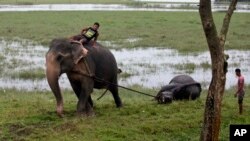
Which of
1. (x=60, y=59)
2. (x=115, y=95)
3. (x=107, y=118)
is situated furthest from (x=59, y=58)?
(x=115, y=95)

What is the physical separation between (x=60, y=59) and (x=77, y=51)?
1.39 ft

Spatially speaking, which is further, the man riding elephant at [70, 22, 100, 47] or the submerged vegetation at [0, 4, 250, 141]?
the man riding elephant at [70, 22, 100, 47]

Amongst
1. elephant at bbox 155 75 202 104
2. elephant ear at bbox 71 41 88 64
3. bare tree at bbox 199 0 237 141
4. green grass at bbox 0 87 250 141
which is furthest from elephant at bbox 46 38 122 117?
bare tree at bbox 199 0 237 141

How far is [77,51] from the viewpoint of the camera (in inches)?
390

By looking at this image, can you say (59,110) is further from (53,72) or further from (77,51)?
(77,51)

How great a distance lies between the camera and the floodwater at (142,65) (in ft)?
58.8

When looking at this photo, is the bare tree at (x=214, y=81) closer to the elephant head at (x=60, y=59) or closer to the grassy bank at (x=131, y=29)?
the elephant head at (x=60, y=59)

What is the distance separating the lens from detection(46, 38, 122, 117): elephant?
956 centimetres

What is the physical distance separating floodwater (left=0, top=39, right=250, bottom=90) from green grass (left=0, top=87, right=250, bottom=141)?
569 cm

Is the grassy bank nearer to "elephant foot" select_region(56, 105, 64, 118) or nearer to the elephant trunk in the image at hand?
"elephant foot" select_region(56, 105, 64, 118)

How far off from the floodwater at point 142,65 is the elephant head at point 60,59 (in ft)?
23.1

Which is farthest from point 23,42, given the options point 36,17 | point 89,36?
point 89,36

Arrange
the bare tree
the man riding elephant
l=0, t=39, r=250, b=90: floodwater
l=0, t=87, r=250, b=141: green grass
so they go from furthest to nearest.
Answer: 1. l=0, t=39, r=250, b=90: floodwater
2. the man riding elephant
3. l=0, t=87, r=250, b=141: green grass
4. the bare tree

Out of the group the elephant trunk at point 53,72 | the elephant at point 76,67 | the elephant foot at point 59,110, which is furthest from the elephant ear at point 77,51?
the elephant foot at point 59,110
